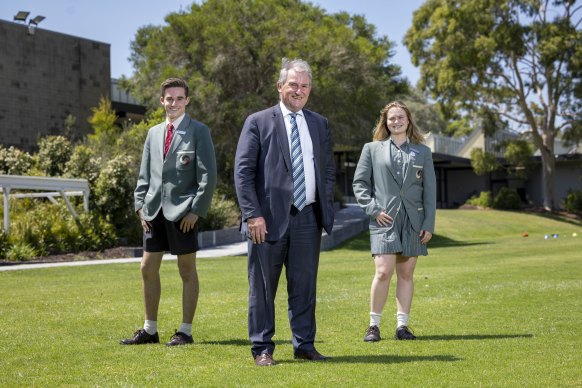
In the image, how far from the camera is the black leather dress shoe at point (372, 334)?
Result: 314 inches

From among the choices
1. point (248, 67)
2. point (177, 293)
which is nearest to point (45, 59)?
point (248, 67)

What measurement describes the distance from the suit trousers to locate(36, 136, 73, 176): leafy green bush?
78.6 feet

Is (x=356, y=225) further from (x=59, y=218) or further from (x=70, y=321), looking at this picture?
(x=70, y=321)

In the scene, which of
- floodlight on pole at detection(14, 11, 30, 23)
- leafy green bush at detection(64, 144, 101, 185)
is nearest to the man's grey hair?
leafy green bush at detection(64, 144, 101, 185)

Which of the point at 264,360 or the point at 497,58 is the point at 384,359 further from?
the point at 497,58

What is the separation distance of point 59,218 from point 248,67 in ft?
45.0

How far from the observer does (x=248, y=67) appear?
1430 inches

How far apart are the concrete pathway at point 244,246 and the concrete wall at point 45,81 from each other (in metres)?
14.2

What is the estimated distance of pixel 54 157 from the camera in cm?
3000

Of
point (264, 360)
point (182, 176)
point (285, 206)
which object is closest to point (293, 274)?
point (285, 206)

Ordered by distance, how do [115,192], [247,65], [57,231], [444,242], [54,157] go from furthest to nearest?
[444,242], [247,65], [54,157], [115,192], [57,231]

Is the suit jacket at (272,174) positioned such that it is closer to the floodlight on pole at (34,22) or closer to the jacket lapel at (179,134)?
the jacket lapel at (179,134)

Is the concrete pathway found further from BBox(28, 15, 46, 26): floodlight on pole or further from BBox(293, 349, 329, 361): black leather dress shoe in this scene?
BBox(28, 15, 46, 26): floodlight on pole

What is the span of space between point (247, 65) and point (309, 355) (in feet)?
99.4
